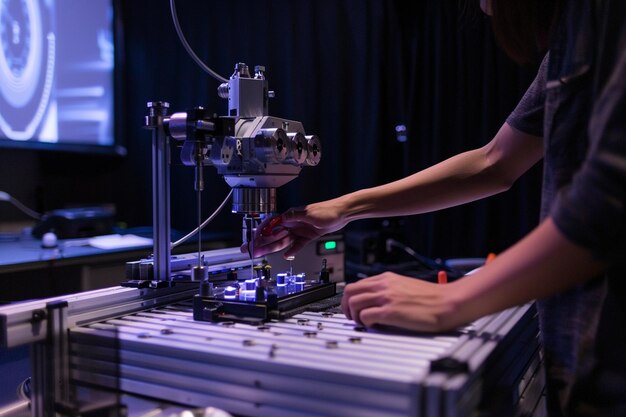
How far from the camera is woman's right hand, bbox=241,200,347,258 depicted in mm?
964

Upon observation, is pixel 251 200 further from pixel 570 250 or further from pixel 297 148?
pixel 570 250

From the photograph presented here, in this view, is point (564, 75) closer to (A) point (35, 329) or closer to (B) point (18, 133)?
(A) point (35, 329)

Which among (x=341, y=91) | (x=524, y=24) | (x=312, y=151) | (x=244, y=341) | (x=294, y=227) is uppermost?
(x=341, y=91)

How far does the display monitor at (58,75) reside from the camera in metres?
2.30

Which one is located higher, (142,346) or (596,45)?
(596,45)

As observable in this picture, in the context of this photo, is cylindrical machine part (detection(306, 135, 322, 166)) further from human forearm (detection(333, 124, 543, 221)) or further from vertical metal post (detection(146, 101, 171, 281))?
vertical metal post (detection(146, 101, 171, 281))

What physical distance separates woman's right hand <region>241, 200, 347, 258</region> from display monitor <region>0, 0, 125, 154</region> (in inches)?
68.5

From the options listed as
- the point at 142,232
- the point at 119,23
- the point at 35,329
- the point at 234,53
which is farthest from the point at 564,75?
the point at 119,23

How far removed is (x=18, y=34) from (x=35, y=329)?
80.0 inches

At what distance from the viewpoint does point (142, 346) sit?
0.68 meters

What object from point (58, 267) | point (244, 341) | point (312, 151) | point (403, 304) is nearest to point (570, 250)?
point (403, 304)

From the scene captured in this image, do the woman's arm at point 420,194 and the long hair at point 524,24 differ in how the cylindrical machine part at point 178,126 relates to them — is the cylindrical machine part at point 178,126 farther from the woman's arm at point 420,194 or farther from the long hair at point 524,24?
the long hair at point 524,24

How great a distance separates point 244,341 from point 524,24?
582 millimetres

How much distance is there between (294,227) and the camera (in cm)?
102
